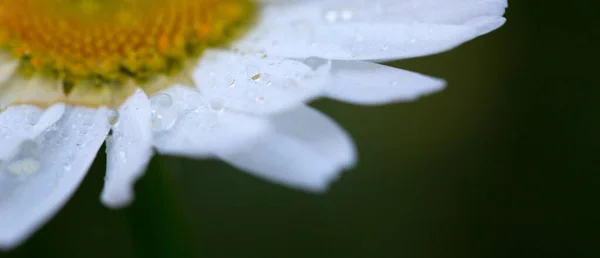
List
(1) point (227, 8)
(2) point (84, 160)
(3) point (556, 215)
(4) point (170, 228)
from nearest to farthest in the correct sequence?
(2) point (84, 160) < (4) point (170, 228) < (1) point (227, 8) < (3) point (556, 215)

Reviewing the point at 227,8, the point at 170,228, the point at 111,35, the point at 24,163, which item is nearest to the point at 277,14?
the point at 227,8

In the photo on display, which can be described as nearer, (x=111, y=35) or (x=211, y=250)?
(x=111, y=35)

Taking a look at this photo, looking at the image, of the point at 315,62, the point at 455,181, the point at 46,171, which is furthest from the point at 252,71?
the point at 455,181

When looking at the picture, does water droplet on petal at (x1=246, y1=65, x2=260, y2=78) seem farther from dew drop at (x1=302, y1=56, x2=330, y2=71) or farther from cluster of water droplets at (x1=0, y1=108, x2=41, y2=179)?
cluster of water droplets at (x1=0, y1=108, x2=41, y2=179)

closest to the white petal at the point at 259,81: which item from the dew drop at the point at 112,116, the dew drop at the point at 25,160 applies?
the dew drop at the point at 112,116

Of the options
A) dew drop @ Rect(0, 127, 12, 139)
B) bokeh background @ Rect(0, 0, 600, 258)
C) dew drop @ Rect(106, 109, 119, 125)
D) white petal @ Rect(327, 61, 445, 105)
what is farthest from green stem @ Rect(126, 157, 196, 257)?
bokeh background @ Rect(0, 0, 600, 258)

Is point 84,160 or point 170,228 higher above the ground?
point 84,160

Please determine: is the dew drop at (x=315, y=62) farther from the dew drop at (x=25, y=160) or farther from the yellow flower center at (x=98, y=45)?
the dew drop at (x=25, y=160)

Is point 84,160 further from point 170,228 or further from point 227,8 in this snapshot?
point 227,8
